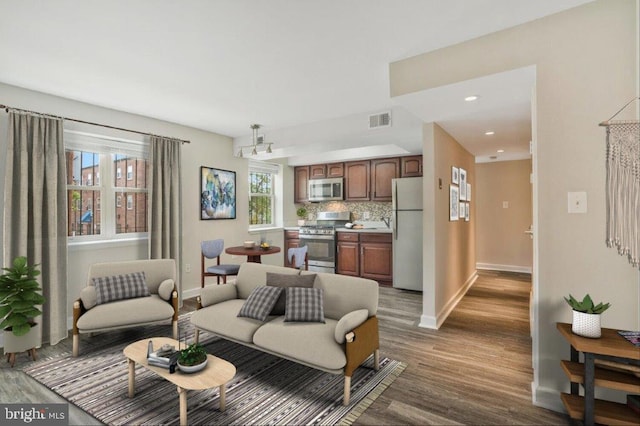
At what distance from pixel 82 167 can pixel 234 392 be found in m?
3.26

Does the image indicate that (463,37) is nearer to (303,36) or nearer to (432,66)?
(432,66)

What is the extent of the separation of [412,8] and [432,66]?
677 mm

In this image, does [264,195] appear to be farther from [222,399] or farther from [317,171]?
[222,399]

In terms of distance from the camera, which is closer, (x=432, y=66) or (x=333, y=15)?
(x=333, y=15)

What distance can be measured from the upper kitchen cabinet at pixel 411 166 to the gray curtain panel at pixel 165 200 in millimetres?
3835

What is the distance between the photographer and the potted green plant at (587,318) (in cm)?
185

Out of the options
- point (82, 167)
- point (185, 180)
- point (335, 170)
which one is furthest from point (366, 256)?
point (82, 167)

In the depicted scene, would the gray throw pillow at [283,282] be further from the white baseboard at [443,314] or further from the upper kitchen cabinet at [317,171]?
the upper kitchen cabinet at [317,171]

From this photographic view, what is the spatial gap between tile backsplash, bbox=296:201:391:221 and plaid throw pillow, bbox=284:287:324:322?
12.9 feet

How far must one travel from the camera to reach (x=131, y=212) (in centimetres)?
430

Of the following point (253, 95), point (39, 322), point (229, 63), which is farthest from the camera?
point (253, 95)

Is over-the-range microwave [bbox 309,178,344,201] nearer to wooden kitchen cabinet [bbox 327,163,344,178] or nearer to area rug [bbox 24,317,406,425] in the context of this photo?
wooden kitchen cabinet [bbox 327,163,344,178]

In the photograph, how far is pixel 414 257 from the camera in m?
5.14

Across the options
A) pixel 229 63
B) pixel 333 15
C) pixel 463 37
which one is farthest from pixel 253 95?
pixel 463 37
